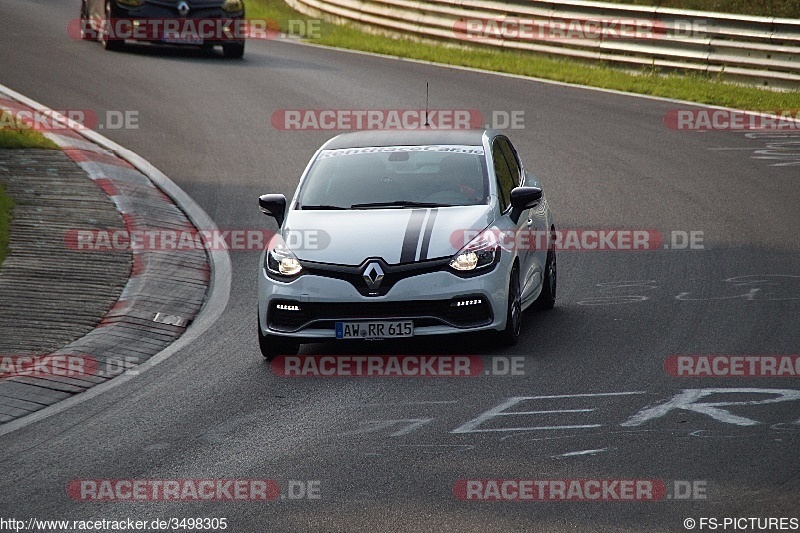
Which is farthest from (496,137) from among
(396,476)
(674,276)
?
(396,476)

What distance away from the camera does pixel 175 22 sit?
26.0m

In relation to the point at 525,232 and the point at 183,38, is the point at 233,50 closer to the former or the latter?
the point at 183,38

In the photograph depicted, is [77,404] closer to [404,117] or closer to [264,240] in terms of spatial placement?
[264,240]

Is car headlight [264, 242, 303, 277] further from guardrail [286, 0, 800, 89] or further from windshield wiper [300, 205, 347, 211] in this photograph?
guardrail [286, 0, 800, 89]

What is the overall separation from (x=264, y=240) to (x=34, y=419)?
593cm

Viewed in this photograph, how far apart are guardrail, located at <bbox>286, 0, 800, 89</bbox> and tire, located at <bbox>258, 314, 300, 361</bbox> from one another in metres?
15.2

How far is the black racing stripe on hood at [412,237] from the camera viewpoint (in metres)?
10.2

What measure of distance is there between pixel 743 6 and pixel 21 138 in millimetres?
16298

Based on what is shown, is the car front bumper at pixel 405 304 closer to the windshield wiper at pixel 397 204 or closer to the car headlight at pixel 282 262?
the car headlight at pixel 282 262

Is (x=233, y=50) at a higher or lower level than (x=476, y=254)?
higher

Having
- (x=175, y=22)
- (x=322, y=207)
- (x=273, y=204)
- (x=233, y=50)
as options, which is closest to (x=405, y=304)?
(x=322, y=207)

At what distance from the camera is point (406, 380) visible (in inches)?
393

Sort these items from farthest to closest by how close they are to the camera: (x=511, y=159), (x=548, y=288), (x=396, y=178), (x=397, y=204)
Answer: (x=511, y=159)
(x=548, y=288)
(x=396, y=178)
(x=397, y=204)

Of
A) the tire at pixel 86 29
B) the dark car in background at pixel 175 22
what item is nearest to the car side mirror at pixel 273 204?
the dark car in background at pixel 175 22
